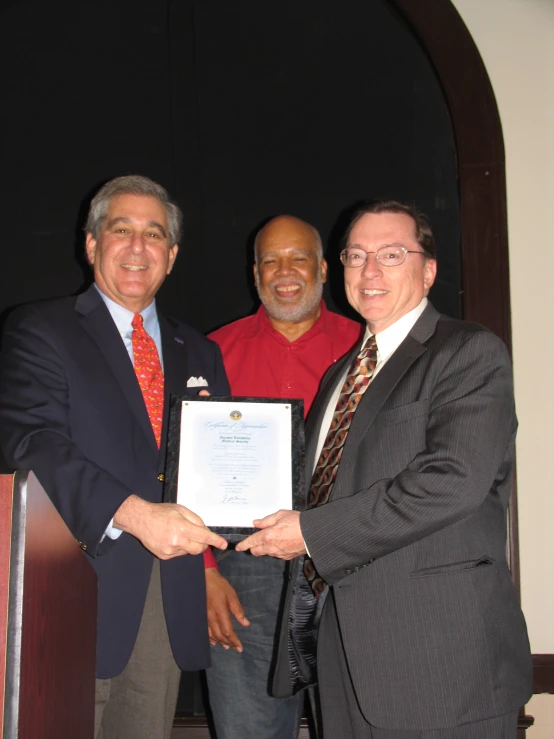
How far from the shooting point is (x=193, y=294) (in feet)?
10.0

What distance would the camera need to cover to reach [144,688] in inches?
74.8

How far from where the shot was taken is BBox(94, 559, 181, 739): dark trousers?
1.89 metres

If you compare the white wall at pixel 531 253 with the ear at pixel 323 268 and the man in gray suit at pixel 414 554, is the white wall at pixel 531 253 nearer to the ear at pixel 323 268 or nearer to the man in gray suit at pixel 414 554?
the ear at pixel 323 268

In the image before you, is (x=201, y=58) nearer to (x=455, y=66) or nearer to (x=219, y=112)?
(x=219, y=112)

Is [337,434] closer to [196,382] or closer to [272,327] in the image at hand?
[196,382]

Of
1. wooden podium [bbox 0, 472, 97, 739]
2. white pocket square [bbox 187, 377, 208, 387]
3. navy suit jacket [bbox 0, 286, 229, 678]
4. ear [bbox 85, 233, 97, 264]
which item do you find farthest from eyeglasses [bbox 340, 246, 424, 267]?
wooden podium [bbox 0, 472, 97, 739]

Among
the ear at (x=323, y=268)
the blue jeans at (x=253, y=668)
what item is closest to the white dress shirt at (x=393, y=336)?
the blue jeans at (x=253, y=668)

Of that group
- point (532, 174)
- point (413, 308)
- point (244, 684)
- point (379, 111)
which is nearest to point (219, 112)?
point (379, 111)

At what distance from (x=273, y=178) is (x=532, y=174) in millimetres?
1128

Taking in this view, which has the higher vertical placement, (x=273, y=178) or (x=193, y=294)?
(x=273, y=178)

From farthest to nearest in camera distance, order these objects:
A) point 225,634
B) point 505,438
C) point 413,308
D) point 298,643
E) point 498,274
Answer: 1. point 498,274
2. point 225,634
3. point 413,308
4. point 298,643
5. point 505,438

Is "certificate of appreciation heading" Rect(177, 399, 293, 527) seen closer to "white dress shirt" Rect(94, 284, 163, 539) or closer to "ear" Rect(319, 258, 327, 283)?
"white dress shirt" Rect(94, 284, 163, 539)
